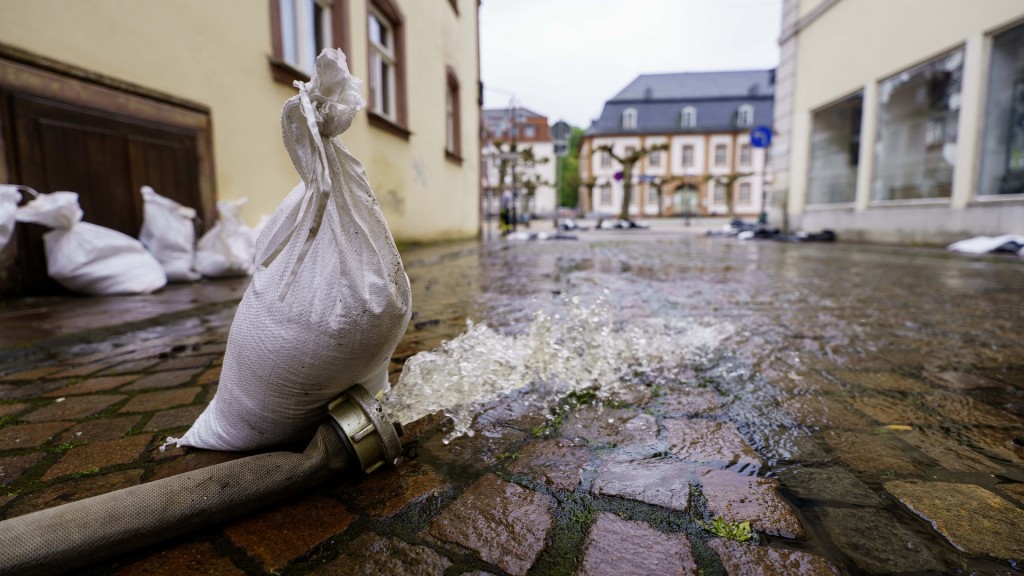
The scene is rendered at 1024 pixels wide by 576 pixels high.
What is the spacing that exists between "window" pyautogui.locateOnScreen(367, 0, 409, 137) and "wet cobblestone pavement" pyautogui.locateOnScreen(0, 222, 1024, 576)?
20.6ft

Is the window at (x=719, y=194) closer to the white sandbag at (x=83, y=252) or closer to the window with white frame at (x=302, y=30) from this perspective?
the window with white frame at (x=302, y=30)

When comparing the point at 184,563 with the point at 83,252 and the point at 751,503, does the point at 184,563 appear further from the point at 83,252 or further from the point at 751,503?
the point at 83,252

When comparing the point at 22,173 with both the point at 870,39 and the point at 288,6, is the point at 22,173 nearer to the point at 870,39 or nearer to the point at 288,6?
the point at 288,6

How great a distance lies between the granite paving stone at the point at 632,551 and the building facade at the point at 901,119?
938cm

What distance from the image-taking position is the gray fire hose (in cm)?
87

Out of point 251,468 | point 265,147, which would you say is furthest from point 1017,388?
point 265,147

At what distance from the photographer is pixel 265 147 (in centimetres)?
541

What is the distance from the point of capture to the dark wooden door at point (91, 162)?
347 centimetres

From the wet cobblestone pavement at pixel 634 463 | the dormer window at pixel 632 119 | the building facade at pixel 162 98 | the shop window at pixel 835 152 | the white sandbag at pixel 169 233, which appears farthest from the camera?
the dormer window at pixel 632 119

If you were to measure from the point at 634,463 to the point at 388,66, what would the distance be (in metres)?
8.83

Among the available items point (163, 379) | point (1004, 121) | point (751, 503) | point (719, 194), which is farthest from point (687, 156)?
point (751, 503)

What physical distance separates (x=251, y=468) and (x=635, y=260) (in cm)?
647

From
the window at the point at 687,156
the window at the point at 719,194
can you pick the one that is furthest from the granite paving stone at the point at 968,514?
the window at the point at 687,156

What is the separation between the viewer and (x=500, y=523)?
1.07 meters
